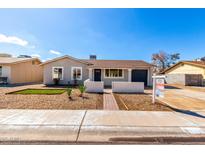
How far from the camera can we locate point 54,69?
19000mm

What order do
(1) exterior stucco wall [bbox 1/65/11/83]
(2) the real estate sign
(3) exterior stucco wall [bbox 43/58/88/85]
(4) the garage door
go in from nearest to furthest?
(2) the real estate sign < (3) exterior stucco wall [bbox 43/58/88/85] < (4) the garage door < (1) exterior stucco wall [bbox 1/65/11/83]

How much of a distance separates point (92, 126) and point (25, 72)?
21.6 m

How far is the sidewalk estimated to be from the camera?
395cm

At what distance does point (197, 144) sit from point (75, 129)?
3.43 m

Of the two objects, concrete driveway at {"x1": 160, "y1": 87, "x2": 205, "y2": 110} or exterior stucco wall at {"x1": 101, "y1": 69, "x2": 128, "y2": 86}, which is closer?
concrete driveway at {"x1": 160, "y1": 87, "x2": 205, "y2": 110}

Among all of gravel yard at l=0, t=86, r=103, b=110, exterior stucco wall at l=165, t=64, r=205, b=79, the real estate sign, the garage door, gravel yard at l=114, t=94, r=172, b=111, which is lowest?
gravel yard at l=114, t=94, r=172, b=111

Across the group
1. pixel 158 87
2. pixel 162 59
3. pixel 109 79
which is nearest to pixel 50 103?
pixel 158 87

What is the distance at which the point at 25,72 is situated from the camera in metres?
22.7

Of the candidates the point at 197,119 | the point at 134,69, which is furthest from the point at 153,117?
the point at 134,69

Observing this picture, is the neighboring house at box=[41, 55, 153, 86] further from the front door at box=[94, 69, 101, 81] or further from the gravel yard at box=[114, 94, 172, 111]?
the gravel yard at box=[114, 94, 172, 111]

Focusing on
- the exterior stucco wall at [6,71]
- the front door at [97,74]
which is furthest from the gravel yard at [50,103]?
the exterior stucco wall at [6,71]

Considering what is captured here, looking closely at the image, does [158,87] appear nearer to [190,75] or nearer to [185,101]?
[185,101]

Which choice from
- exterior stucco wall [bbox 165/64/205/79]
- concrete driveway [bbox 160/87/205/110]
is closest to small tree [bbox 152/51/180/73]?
exterior stucco wall [bbox 165/64/205/79]

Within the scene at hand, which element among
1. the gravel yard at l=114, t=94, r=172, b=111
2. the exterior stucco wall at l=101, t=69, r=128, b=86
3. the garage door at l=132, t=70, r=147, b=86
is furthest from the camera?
the garage door at l=132, t=70, r=147, b=86
